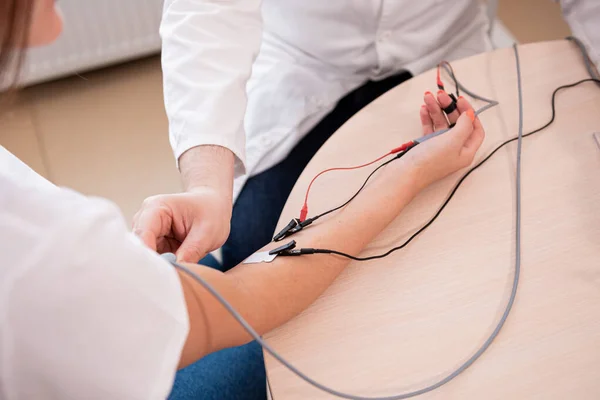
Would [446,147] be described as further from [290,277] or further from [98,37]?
[98,37]

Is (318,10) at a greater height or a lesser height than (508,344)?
greater

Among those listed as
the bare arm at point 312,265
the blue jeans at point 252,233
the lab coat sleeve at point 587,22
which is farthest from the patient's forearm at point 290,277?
the lab coat sleeve at point 587,22

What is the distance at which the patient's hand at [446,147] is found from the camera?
2.66 feet

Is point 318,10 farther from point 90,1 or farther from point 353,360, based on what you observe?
point 90,1

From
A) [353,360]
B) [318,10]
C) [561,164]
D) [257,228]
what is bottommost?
[257,228]

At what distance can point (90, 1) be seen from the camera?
181 centimetres

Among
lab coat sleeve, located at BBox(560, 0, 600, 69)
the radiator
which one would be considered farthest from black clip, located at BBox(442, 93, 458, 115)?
the radiator

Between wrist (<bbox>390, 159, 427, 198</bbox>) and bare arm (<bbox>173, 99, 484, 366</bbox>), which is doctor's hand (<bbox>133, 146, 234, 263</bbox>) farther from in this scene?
wrist (<bbox>390, 159, 427, 198</bbox>)

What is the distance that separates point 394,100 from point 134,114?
1321 millimetres

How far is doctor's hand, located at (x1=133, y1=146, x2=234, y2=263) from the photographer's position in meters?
0.71

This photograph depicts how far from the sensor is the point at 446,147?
813 mm

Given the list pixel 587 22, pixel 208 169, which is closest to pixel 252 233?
pixel 208 169

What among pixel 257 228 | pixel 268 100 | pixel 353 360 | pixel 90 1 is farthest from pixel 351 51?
pixel 90 1

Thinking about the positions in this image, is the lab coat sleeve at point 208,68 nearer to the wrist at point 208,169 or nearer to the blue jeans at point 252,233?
the wrist at point 208,169
